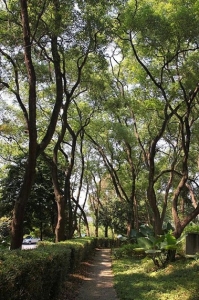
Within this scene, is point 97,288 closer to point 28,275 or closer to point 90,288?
point 90,288

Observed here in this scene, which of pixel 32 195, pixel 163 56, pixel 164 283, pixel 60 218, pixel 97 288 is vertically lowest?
pixel 97 288

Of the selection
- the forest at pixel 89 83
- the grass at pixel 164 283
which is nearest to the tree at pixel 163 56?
the forest at pixel 89 83

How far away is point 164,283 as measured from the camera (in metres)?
8.88

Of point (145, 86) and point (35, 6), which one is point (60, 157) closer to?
point (145, 86)

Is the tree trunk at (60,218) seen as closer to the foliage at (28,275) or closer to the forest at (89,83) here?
the forest at (89,83)

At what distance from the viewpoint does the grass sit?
7.71 m

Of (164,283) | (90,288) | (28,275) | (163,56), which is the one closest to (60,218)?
(90,288)

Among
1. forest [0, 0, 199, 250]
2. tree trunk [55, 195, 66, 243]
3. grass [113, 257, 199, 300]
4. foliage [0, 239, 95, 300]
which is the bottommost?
grass [113, 257, 199, 300]

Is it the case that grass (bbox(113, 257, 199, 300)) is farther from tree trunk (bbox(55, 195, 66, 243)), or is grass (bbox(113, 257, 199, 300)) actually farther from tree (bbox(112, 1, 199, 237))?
tree trunk (bbox(55, 195, 66, 243))

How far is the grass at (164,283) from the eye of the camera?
771cm

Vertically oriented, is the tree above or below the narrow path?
above

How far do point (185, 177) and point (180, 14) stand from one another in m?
5.83

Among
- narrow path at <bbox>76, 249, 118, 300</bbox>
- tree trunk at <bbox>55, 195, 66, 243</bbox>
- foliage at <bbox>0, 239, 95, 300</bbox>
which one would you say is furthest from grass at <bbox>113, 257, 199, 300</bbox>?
tree trunk at <bbox>55, 195, 66, 243</bbox>

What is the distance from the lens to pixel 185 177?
516 inches
